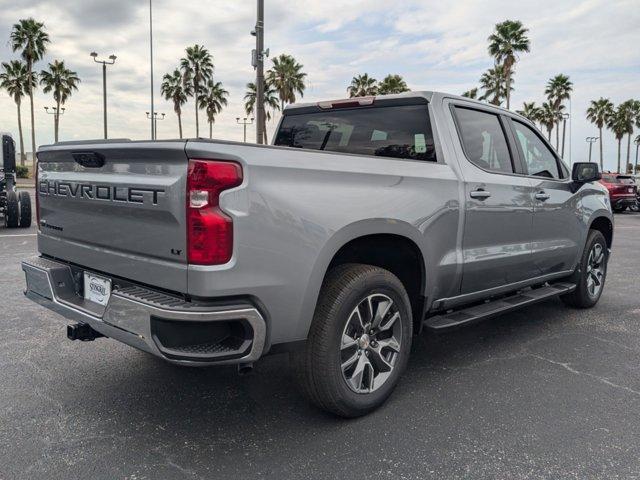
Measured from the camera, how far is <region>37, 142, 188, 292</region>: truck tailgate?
2.38 m

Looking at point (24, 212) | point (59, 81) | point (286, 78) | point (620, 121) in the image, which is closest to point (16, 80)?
point (59, 81)

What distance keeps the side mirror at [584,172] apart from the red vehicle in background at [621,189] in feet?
57.8

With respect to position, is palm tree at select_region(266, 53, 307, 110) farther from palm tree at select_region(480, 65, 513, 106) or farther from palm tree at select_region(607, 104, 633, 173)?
palm tree at select_region(607, 104, 633, 173)

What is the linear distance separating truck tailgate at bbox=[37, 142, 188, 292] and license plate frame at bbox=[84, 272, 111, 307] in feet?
0.18

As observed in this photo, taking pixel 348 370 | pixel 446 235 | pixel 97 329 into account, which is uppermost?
pixel 446 235

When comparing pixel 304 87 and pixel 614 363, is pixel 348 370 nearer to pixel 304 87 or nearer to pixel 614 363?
pixel 614 363

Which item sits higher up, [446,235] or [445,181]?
[445,181]

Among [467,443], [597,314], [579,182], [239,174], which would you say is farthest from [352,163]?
[597,314]

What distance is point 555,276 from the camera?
4816mm

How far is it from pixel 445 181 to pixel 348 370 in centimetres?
135

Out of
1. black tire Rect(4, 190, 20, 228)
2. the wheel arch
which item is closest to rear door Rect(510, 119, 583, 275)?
the wheel arch

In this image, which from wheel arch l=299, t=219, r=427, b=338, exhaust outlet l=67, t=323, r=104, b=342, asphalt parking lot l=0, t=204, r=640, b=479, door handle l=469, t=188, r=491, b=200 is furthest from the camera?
door handle l=469, t=188, r=491, b=200

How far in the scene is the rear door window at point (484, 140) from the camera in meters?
3.82

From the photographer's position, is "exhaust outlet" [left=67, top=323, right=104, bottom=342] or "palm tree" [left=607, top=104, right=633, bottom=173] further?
"palm tree" [left=607, top=104, right=633, bottom=173]
